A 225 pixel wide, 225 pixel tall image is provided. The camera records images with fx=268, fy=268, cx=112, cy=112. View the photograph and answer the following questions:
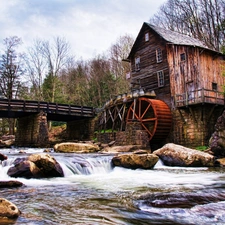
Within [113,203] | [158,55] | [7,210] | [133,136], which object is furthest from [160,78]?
[7,210]

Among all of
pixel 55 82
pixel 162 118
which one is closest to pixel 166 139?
pixel 162 118

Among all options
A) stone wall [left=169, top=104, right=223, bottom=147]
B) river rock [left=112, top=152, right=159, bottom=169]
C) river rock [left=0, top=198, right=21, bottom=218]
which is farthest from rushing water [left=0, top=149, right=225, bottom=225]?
stone wall [left=169, top=104, right=223, bottom=147]

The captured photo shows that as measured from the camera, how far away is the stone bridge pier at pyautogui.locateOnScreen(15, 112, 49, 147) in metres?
20.4

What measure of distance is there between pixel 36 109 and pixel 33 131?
1769mm

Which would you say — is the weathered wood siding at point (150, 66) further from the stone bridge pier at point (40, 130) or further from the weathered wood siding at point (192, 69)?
the stone bridge pier at point (40, 130)

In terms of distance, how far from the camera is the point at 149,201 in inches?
177

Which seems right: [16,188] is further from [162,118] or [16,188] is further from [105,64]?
[105,64]

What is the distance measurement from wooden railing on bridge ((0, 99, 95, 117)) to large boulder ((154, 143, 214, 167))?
13074mm

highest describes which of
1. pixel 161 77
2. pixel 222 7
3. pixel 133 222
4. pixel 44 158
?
pixel 222 7

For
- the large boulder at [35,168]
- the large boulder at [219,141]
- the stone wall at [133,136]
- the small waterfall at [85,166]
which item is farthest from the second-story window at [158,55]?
the large boulder at [35,168]

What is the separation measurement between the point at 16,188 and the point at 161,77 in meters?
15.1

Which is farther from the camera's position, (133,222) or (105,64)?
(105,64)

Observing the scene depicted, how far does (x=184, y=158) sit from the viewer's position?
1093 centimetres

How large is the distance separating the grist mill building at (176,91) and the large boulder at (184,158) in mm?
5324
